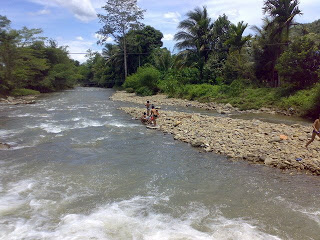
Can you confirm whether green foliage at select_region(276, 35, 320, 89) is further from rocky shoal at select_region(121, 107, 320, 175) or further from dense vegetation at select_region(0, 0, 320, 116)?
rocky shoal at select_region(121, 107, 320, 175)

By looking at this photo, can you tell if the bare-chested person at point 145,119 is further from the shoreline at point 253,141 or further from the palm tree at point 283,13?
the palm tree at point 283,13

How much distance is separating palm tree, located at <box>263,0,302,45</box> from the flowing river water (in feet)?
51.1

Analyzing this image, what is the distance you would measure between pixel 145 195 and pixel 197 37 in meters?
25.5

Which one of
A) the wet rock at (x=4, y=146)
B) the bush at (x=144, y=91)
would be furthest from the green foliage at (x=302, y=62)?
the wet rock at (x=4, y=146)

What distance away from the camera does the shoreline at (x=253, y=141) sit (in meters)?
8.42

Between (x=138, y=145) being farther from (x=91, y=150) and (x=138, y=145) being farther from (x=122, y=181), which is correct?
(x=122, y=181)

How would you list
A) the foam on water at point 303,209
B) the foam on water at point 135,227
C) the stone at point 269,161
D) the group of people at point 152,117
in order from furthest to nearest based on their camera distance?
the group of people at point 152,117
the stone at point 269,161
the foam on water at point 303,209
the foam on water at point 135,227

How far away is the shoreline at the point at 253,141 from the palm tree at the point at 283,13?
11605 millimetres

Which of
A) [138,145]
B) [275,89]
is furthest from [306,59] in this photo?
[138,145]

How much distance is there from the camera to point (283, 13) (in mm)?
20500

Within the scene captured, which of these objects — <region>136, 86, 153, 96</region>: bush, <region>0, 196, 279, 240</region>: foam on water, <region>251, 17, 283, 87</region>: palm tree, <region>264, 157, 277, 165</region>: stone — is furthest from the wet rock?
<region>136, 86, 153, 96</region>: bush

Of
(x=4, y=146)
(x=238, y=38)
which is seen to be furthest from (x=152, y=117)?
(x=238, y=38)

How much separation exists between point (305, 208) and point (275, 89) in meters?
15.9

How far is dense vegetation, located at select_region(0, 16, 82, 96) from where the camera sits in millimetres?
29203
